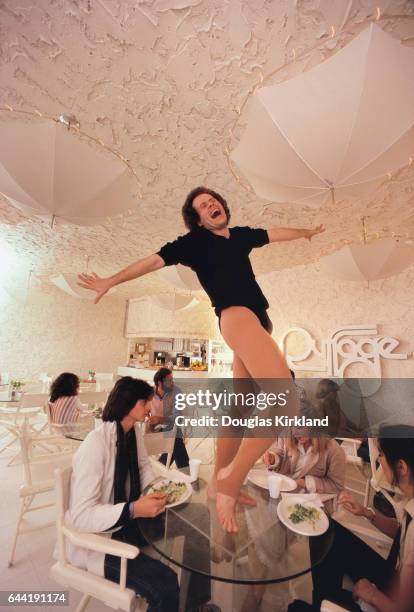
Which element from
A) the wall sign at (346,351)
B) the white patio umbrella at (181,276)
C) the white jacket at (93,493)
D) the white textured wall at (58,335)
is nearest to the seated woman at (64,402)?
the white patio umbrella at (181,276)

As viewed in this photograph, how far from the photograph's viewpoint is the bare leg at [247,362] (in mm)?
807

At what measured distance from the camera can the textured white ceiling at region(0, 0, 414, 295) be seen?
59.3 inches

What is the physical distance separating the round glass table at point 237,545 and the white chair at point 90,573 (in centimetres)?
17

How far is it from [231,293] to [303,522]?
1.29 metres

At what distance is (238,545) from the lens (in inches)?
48.0

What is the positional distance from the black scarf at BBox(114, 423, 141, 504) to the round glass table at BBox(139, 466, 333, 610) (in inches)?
9.0

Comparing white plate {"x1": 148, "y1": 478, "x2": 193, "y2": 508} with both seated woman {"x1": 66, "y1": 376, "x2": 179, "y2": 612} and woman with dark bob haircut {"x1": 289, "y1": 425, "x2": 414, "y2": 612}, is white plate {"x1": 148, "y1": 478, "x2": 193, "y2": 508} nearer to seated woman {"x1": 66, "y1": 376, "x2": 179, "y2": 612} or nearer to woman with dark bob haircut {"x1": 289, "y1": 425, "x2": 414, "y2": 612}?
seated woman {"x1": 66, "y1": 376, "x2": 179, "y2": 612}

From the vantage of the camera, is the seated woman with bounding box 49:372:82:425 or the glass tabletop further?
the seated woman with bounding box 49:372:82:425

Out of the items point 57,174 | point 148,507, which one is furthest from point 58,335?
point 148,507

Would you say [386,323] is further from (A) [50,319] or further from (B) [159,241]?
(A) [50,319]

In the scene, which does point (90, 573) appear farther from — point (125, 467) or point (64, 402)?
point (64, 402)

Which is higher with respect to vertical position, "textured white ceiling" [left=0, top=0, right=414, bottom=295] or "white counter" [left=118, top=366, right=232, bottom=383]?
"textured white ceiling" [left=0, top=0, right=414, bottom=295]

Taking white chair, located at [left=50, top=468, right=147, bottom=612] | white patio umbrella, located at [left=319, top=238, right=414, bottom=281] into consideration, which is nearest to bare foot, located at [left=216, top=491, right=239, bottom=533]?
white chair, located at [left=50, top=468, right=147, bottom=612]

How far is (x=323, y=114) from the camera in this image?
115cm
